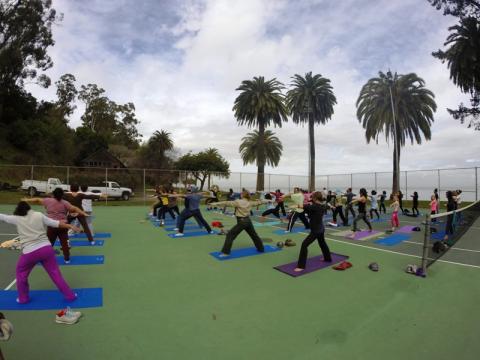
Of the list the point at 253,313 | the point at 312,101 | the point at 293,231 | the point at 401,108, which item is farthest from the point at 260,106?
the point at 253,313

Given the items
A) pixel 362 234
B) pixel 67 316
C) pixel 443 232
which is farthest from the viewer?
pixel 362 234

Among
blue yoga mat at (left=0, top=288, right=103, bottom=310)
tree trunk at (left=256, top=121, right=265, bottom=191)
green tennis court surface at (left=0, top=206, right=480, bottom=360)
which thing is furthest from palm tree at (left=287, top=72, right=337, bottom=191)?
blue yoga mat at (left=0, top=288, right=103, bottom=310)

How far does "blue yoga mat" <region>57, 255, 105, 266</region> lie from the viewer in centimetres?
664

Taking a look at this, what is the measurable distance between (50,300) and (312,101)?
105ft

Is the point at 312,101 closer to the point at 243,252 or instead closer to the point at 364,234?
the point at 364,234

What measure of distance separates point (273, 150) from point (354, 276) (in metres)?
38.9

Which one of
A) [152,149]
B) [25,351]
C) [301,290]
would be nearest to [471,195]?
[301,290]

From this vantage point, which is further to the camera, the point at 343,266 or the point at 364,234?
the point at 364,234

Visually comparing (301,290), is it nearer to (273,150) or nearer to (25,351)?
(25,351)

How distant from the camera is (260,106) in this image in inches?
1228

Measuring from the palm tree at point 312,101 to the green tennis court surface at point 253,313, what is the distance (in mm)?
25480

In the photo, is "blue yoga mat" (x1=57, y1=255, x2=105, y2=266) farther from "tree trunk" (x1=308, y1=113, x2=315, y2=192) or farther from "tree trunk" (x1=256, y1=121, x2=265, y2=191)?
"tree trunk" (x1=308, y1=113, x2=315, y2=192)

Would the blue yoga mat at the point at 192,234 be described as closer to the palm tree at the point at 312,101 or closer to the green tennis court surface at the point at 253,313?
the green tennis court surface at the point at 253,313

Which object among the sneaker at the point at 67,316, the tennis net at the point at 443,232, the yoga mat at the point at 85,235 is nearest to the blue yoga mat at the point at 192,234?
the yoga mat at the point at 85,235
